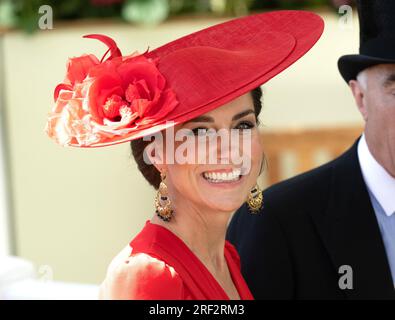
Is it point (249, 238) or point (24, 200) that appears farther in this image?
point (24, 200)

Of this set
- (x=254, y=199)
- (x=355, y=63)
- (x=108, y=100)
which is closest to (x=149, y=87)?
(x=108, y=100)

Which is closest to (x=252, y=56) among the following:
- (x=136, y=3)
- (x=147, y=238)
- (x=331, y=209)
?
(x=147, y=238)

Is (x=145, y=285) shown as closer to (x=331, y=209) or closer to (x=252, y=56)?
(x=252, y=56)

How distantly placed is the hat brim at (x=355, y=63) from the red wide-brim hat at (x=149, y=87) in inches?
11.5

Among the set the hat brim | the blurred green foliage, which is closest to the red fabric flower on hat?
the hat brim

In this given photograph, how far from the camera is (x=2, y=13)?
466 cm

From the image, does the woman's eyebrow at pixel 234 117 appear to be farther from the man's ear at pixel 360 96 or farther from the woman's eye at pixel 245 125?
the man's ear at pixel 360 96

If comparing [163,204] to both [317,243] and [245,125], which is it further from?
[317,243]

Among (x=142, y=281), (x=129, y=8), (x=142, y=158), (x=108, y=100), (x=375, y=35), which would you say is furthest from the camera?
(x=129, y=8)

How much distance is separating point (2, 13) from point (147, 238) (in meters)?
3.04

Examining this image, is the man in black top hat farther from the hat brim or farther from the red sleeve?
the red sleeve

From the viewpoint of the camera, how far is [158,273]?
5.76 feet

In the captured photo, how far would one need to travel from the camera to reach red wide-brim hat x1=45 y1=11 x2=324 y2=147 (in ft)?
5.94

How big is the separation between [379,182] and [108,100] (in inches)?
30.9
